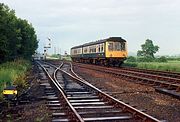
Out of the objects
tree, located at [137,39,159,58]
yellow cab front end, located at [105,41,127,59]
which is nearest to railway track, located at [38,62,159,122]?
yellow cab front end, located at [105,41,127,59]

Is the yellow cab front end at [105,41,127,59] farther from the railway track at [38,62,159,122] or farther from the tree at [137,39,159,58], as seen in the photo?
the tree at [137,39,159,58]

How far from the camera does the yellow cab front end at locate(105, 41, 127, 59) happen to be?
36.2 metres

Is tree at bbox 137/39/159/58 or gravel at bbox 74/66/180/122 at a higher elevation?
tree at bbox 137/39/159/58

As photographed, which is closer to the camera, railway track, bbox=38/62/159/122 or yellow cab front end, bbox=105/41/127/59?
railway track, bbox=38/62/159/122

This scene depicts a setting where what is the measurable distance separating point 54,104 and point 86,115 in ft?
6.91

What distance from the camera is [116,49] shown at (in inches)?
1452

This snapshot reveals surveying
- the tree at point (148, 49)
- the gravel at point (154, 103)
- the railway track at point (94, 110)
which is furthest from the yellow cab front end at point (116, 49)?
Result: the tree at point (148, 49)

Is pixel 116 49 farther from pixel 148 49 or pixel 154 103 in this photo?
pixel 148 49

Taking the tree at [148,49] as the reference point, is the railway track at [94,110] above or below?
below

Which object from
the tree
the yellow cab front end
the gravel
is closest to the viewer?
the gravel

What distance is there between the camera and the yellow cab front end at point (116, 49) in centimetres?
3625

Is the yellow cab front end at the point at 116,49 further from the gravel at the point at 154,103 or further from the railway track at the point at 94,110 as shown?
the railway track at the point at 94,110

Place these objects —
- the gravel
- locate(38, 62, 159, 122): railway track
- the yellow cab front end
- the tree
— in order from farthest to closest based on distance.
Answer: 1. the tree
2. the yellow cab front end
3. the gravel
4. locate(38, 62, 159, 122): railway track

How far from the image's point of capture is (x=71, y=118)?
8484 millimetres
